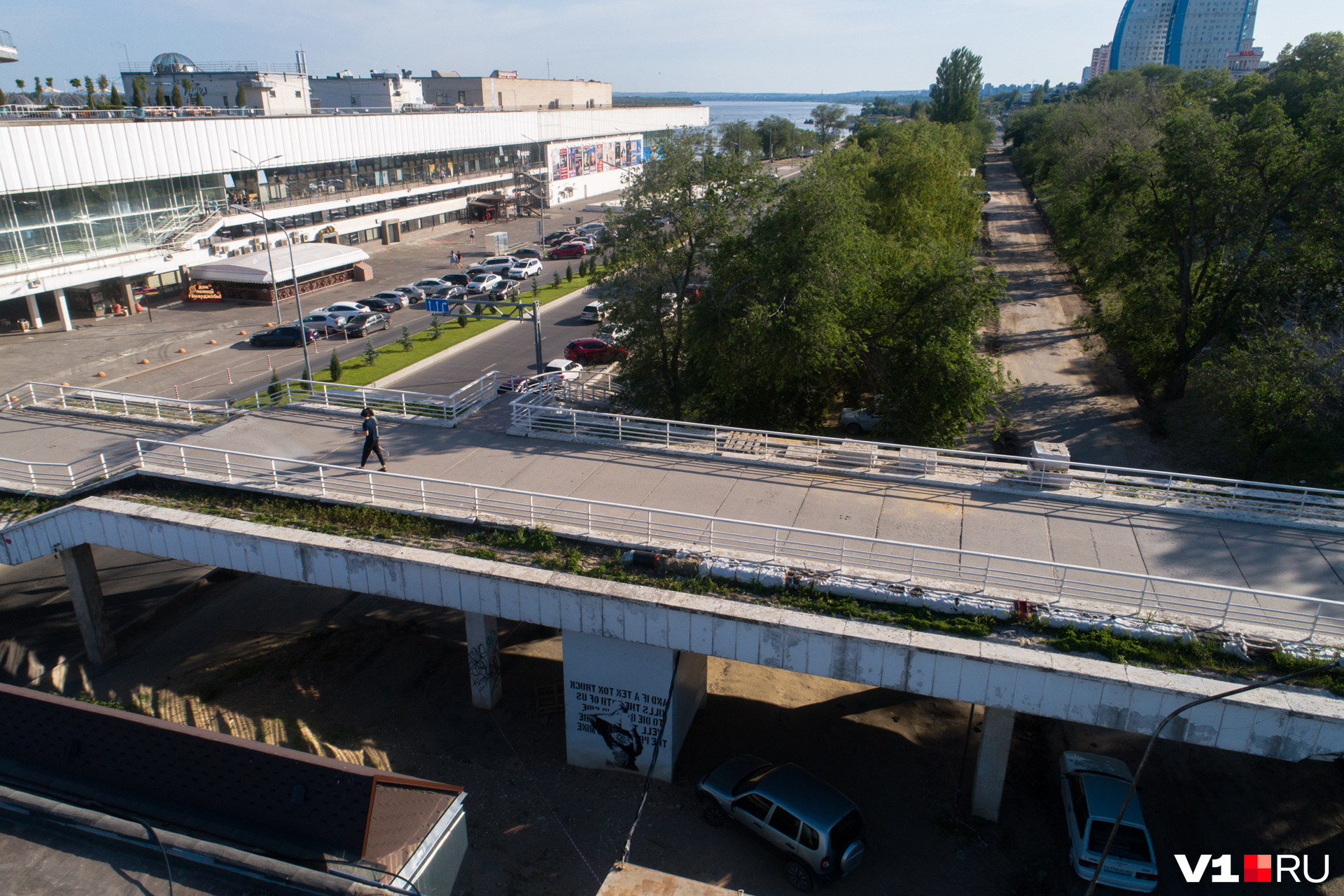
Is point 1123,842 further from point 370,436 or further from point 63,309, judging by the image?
point 63,309

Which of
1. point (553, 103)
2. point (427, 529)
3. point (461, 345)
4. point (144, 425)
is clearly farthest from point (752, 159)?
point (553, 103)

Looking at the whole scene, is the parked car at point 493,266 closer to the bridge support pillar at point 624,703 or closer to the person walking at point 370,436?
the person walking at point 370,436

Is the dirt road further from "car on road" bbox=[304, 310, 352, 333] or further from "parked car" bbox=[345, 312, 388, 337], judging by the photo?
"car on road" bbox=[304, 310, 352, 333]

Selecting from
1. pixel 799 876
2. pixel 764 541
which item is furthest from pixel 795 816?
pixel 764 541

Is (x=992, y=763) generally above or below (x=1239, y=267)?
below

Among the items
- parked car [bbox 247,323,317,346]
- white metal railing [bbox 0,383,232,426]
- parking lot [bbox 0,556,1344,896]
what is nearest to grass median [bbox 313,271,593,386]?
parked car [bbox 247,323,317,346]
